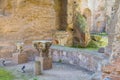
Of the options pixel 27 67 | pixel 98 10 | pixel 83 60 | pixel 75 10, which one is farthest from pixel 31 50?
pixel 98 10

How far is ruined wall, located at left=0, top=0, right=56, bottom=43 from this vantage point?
49.1 ft

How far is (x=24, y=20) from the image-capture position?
15.2 m

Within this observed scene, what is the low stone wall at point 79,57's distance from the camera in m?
9.60

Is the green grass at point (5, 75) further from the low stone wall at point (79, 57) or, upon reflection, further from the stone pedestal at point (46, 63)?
the low stone wall at point (79, 57)

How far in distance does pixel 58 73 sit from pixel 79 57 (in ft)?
4.48

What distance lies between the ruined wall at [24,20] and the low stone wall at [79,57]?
10.5ft

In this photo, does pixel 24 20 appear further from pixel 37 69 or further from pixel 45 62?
pixel 37 69

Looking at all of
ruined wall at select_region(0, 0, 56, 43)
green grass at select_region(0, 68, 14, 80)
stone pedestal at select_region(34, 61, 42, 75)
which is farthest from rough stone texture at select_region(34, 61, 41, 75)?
ruined wall at select_region(0, 0, 56, 43)

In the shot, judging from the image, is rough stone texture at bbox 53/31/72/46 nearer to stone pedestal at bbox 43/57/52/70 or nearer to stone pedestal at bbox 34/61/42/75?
stone pedestal at bbox 43/57/52/70

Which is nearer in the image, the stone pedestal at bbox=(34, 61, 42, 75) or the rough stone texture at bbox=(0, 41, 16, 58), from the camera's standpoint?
the stone pedestal at bbox=(34, 61, 42, 75)

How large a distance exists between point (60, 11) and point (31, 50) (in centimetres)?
647

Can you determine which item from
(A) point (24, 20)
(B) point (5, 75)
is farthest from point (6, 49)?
(B) point (5, 75)

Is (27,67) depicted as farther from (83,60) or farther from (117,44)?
Result: (117,44)

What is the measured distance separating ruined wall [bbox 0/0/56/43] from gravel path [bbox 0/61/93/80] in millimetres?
3888
